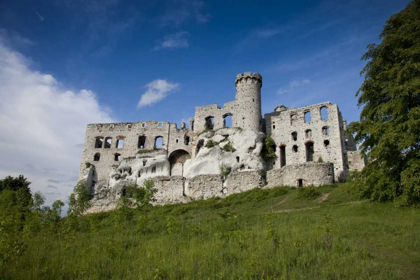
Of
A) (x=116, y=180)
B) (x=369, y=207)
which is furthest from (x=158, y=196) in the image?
(x=369, y=207)

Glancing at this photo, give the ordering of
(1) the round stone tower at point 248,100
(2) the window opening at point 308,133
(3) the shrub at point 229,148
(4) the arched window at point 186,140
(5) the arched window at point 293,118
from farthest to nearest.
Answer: (4) the arched window at point 186,140 → (1) the round stone tower at point 248,100 → (5) the arched window at point 293,118 → (2) the window opening at point 308,133 → (3) the shrub at point 229,148

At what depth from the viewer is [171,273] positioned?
29.6 feet

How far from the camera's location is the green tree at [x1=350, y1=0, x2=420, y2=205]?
15.1 metres

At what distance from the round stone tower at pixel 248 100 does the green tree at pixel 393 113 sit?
21565mm

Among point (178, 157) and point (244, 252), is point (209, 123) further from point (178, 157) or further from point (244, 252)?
point (244, 252)

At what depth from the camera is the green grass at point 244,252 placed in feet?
29.7

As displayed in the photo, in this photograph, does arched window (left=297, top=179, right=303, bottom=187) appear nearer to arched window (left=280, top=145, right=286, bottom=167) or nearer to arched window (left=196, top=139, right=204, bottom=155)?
arched window (left=280, top=145, right=286, bottom=167)

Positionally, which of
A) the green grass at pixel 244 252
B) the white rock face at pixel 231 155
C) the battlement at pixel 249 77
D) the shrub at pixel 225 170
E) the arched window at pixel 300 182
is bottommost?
the green grass at pixel 244 252

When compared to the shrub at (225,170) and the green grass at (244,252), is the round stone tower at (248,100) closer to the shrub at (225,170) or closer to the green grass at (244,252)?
the shrub at (225,170)

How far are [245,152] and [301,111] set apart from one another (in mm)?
9342

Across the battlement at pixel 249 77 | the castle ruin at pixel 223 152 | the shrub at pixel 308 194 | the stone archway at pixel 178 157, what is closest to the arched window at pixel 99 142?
the castle ruin at pixel 223 152

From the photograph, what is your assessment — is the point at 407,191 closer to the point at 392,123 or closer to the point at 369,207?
the point at 369,207

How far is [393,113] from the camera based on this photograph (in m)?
16.4

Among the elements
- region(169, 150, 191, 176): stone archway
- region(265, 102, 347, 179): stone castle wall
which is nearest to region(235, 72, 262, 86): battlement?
region(265, 102, 347, 179): stone castle wall
